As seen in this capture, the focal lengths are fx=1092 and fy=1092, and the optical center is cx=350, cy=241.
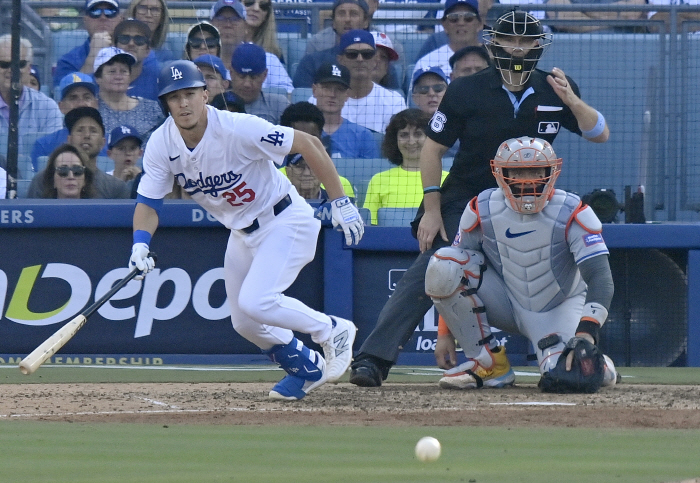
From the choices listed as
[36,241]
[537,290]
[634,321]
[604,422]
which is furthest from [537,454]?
[36,241]

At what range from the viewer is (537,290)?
588 centimetres

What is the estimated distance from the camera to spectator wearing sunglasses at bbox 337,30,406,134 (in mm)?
9070

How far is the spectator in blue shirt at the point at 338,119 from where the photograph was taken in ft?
28.9

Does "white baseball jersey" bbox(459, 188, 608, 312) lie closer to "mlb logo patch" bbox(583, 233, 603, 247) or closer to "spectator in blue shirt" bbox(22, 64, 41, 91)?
"mlb logo patch" bbox(583, 233, 603, 247)

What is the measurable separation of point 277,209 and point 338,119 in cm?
348

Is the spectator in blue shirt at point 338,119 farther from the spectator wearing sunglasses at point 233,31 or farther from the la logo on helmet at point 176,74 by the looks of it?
the la logo on helmet at point 176,74

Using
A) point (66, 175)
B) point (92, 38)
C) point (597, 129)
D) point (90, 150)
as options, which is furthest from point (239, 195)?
point (92, 38)

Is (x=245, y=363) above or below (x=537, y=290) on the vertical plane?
below

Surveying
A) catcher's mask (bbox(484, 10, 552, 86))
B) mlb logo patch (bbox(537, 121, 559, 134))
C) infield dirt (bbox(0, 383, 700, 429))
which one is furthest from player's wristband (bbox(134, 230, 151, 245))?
mlb logo patch (bbox(537, 121, 559, 134))

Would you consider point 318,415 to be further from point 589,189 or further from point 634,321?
point 589,189

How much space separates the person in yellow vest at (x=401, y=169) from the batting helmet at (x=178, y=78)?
3216mm

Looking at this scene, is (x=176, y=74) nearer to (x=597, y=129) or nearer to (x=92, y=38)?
(x=597, y=129)

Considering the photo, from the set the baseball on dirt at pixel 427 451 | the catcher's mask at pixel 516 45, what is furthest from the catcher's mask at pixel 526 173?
the baseball on dirt at pixel 427 451

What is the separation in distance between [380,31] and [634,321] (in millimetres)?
3540
